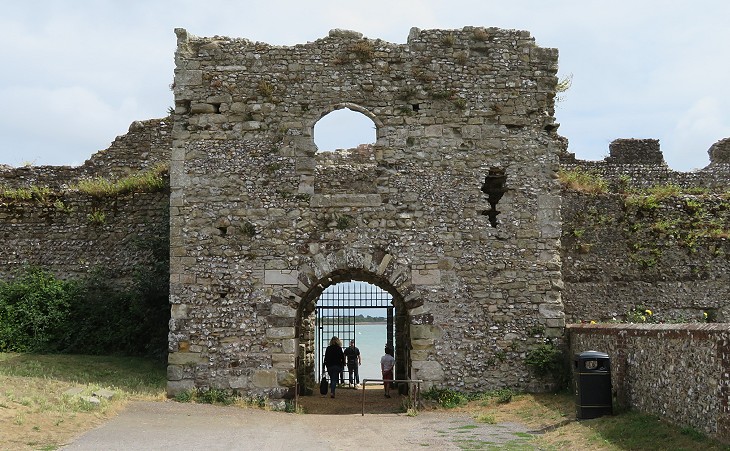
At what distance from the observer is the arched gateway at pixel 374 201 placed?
592 inches

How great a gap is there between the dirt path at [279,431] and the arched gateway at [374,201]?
4.15 ft

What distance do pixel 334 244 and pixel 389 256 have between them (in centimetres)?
107

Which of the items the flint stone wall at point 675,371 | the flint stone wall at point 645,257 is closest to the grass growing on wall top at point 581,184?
the flint stone wall at point 645,257

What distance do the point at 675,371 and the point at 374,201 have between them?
704 cm

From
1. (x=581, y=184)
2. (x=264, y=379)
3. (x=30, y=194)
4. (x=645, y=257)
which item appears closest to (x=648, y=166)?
(x=581, y=184)

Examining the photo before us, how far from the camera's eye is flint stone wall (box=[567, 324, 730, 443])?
8.40 m

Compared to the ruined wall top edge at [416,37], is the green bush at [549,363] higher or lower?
lower

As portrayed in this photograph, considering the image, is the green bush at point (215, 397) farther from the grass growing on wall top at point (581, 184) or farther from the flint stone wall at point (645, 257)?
the grass growing on wall top at point (581, 184)

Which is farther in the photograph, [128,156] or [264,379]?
[128,156]

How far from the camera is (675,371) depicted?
31.7 feet

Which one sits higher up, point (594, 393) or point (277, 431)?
point (594, 393)

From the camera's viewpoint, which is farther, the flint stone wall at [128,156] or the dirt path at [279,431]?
the flint stone wall at [128,156]

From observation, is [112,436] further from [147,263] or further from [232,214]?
[147,263]

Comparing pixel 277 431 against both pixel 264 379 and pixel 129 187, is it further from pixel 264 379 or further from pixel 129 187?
pixel 129 187
